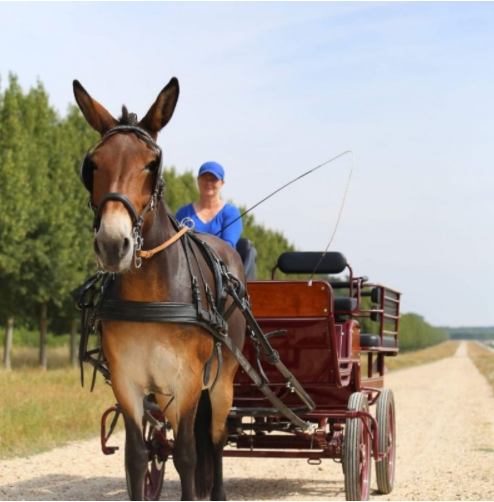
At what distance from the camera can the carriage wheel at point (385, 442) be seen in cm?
816

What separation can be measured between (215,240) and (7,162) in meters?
17.2

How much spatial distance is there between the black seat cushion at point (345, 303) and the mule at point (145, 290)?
2.49 metres

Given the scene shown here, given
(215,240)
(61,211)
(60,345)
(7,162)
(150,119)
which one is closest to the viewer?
(150,119)

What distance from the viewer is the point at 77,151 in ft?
98.7

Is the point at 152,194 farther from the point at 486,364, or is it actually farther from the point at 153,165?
the point at 486,364

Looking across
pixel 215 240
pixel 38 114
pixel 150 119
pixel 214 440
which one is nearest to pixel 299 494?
pixel 214 440

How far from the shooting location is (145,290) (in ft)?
16.9

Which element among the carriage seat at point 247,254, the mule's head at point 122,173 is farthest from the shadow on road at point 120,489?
the mule's head at point 122,173

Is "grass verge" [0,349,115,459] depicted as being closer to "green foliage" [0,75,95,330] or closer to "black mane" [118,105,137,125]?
"black mane" [118,105,137,125]

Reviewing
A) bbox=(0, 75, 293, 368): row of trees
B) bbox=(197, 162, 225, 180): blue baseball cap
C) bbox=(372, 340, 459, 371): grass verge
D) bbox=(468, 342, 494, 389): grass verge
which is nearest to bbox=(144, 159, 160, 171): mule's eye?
bbox=(197, 162, 225, 180): blue baseball cap

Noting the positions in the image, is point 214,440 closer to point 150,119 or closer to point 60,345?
point 150,119

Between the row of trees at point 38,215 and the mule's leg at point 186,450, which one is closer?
the mule's leg at point 186,450

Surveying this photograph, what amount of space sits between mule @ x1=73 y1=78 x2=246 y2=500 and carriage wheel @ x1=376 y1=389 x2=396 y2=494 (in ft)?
10.4

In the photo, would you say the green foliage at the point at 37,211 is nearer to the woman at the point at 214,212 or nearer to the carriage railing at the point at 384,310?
the carriage railing at the point at 384,310
